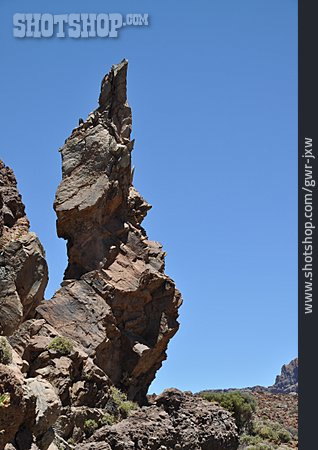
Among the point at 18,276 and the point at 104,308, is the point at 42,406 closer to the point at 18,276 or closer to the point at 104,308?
the point at 18,276

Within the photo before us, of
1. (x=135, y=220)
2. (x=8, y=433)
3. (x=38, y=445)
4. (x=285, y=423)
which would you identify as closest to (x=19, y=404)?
(x=8, y=433)

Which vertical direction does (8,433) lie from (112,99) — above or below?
below

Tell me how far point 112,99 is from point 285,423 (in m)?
22.7

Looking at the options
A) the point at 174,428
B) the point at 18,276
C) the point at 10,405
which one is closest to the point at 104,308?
the point at 174,428

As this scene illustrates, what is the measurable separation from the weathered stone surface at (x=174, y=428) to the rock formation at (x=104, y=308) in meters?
0.05

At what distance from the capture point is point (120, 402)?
31.0 metres

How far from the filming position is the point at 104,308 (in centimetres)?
3197
